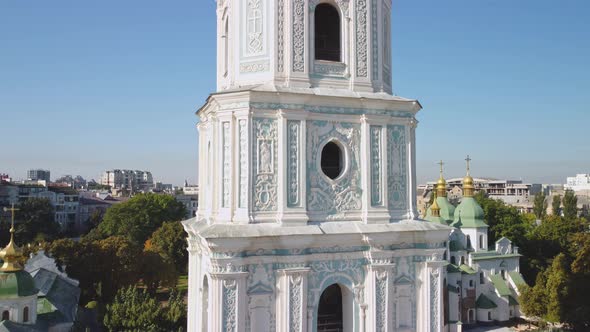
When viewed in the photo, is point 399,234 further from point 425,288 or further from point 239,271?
point 239,271

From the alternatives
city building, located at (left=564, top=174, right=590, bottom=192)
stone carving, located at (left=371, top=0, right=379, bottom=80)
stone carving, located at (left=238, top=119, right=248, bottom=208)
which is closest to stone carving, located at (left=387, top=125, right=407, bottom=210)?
stone carving, located at (left=371, top=0, right=379, bottom=80)

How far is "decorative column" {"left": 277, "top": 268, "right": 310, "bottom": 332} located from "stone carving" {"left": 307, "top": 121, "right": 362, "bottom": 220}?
1403 mm

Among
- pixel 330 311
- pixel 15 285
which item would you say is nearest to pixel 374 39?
pixel 330 311

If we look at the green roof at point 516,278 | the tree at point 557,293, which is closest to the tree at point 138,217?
the green roof at point 516,278

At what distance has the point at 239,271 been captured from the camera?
31.7ft

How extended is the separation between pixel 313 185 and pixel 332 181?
450mm

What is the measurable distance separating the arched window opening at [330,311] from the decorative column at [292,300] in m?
0.93

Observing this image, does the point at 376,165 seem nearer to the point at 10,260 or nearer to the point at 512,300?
the point at 10,260

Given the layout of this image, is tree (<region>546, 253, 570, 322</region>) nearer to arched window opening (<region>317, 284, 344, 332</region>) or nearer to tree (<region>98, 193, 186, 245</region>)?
arched window opening (<region>317, 284, 344, 332</region>)

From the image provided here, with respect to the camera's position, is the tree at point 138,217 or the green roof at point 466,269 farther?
the tree at point 138,217

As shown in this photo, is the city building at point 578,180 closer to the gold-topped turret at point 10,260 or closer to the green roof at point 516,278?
the green roof at point 516,278

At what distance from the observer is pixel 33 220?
51812mm

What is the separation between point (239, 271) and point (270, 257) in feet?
2.31

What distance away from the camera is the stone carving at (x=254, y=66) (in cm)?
1059
